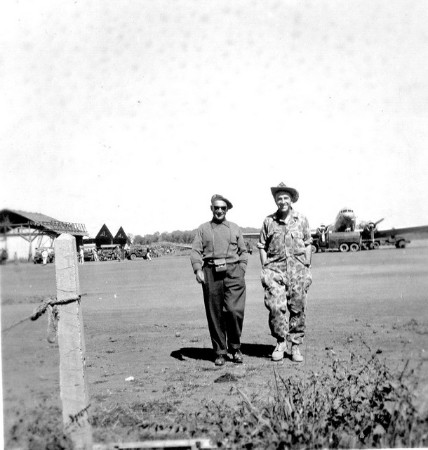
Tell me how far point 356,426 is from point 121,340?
4663 mm

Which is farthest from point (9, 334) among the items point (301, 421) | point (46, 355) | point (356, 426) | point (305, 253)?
point (305, 253)

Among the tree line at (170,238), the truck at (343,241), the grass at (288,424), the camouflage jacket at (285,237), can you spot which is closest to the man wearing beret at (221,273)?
the camouflage jacket at (285,237)

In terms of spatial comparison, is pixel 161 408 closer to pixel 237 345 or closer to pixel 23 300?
pixel 237 345

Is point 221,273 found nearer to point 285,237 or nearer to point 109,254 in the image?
point 285,237

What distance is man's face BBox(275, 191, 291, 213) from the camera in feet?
19.7

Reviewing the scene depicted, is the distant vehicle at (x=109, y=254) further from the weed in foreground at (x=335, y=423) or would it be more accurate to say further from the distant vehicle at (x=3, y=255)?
the weed in foreground at (x=335, y=423)

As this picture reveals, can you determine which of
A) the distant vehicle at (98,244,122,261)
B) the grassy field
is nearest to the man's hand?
the grassy field

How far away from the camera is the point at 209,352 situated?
6.51 meters

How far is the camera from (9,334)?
3225 mm

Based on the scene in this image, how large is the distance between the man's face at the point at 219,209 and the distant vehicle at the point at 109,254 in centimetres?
4003

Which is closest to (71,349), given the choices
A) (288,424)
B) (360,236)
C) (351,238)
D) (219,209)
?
(288,424)

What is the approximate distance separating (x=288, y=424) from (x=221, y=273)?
9.42 feet

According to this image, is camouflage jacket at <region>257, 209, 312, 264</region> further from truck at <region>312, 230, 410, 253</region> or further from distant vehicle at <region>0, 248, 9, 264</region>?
truck at <region>312, 230, 410, 253</region>

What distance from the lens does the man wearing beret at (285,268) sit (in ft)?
19.4
